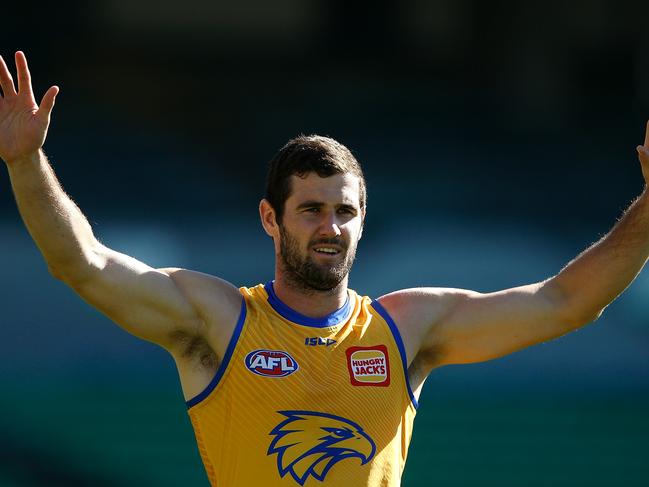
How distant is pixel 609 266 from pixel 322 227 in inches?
45.3

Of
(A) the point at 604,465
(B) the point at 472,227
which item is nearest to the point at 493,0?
(B) the point at 472,227

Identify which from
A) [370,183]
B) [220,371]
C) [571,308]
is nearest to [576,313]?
[571,308]

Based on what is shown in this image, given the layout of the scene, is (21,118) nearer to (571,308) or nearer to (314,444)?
(314,444)

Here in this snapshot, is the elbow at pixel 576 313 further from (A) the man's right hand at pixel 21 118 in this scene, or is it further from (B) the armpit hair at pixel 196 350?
(A) the man's right hand at pixel 21 118

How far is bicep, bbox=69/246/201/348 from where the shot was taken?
3686mm

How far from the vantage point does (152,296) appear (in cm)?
380

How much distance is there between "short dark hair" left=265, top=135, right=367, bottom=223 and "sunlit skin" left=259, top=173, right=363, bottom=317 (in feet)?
0.09

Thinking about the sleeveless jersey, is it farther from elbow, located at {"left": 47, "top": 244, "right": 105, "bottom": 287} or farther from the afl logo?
elbow, located at {"left": 47, "top": 244, "right": 105, "bottom": 287}

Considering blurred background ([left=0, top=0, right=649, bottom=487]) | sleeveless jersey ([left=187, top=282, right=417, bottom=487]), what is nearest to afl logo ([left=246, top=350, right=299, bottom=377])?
sleeveless jersey ([left=187, top=282, right=417, bottom=487])

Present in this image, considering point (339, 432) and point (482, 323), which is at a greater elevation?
point (482, 323)

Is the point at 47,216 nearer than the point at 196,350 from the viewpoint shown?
Yes

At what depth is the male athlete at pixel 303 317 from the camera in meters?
3.67

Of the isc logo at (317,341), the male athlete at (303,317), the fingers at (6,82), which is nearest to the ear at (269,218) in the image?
the male athlete at (303,317)

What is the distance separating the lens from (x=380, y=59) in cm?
1158
